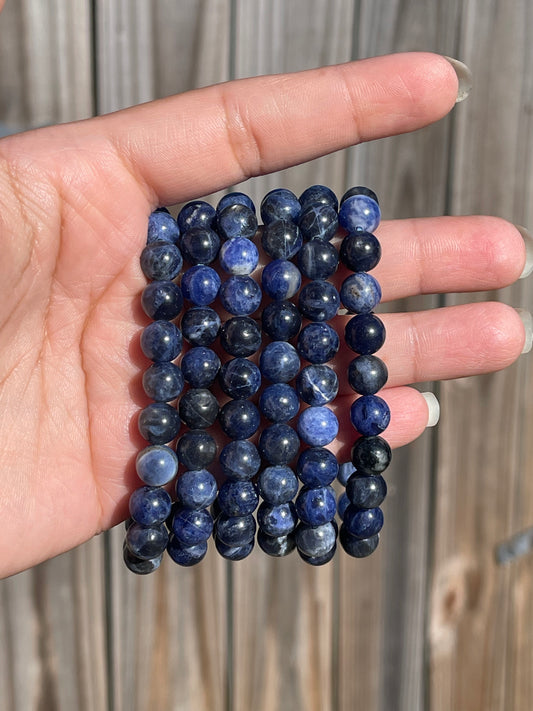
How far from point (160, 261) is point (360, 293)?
0.25 m

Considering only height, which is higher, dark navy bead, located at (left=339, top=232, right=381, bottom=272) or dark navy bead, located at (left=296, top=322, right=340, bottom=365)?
dark navy bead, located at (left=339, top=232, right=381, bottom=272)

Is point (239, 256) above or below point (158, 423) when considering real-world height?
above

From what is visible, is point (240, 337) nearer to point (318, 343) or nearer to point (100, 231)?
point (318, 343)

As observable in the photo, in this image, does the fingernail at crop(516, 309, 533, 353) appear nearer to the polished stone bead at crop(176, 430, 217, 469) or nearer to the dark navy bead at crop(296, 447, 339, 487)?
the dark navy bead at crop(296, 447, 339, 487)

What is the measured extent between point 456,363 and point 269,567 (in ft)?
1.67

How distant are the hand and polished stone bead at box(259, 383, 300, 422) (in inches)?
4.6

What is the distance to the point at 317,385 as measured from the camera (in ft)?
2.82

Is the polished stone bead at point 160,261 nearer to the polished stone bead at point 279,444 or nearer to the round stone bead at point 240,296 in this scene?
the round stone bead at point 240,296

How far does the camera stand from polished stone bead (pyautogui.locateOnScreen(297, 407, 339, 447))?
860 millimetres

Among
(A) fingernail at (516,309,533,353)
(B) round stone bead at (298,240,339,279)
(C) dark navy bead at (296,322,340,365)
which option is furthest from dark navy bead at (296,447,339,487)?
(A) fingernail at (516,309,533,353)

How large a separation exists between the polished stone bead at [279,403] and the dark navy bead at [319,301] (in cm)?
10

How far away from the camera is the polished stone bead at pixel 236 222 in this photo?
88cm

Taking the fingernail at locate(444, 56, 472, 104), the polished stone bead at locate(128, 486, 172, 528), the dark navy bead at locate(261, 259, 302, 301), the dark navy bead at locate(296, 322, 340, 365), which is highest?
the fingernail at locate(444, 56, 472, 104)

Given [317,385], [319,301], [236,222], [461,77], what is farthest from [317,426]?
[461,77]
